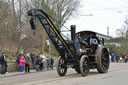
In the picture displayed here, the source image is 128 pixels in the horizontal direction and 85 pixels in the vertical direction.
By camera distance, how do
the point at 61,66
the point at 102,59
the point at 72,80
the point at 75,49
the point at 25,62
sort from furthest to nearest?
the point at 25,62
the point at 102,59
the point at 61,66
the point at 75,49
the point at 72,80

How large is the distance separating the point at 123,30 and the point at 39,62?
42052 millimetres

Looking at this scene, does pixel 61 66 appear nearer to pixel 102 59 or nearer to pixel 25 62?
pixel 102 59

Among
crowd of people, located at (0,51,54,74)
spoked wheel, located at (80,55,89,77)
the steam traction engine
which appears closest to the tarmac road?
spoked wheel, located at (80,55,89,77)

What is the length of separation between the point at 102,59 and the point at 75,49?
2655mm

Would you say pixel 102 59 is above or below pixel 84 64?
above

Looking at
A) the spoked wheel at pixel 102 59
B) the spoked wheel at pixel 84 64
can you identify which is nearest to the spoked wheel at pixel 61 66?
the spoked wheel at pixel 84 64

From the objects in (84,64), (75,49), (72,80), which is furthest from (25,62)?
(72,80)

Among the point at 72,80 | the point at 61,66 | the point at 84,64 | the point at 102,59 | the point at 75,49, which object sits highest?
the point at 75,49

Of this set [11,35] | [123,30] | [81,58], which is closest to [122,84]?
[81,58]

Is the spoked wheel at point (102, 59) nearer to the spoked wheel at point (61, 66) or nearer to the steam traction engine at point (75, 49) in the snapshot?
the steam traction engine at point (75, 49)

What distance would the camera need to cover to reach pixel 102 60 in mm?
16000

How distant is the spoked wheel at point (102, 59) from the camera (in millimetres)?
15284

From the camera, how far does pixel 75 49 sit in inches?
560

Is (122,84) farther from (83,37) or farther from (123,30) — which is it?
(123,30)
